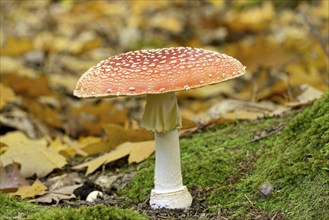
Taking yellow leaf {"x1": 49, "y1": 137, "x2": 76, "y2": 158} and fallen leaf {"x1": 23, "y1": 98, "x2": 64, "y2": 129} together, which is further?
fallen leaf {"x1": 23, "y1": 98, "x2": 64, "y2": 129}

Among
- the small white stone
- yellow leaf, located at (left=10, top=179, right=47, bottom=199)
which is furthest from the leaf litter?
the small white stone

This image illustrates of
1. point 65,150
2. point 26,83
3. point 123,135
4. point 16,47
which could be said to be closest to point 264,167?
point 123,135

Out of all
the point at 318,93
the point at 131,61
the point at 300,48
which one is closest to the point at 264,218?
the point at 131,61

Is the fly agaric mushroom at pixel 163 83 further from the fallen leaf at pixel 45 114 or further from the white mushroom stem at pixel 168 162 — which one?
the fallen leaf at pixel 45 114

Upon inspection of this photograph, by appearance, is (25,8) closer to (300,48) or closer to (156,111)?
(300,48)

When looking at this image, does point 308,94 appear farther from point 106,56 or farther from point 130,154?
point 106,56

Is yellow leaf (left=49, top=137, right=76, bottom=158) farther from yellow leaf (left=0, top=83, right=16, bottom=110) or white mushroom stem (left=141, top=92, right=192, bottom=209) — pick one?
white mushroom stem (left=141, top=92, right=192, bottom=209)

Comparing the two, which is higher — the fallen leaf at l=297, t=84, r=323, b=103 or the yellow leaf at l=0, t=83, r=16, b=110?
the fallen leaf at l=297, t=84, r=323, b=103

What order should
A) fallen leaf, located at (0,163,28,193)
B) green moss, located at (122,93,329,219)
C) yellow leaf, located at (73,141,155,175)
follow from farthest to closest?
1. yellow leaf, located at (73,141,155,175)
2. fallen leaf, located at (0,163,28,193)
3. green moss, located at (122,93,329,219)
